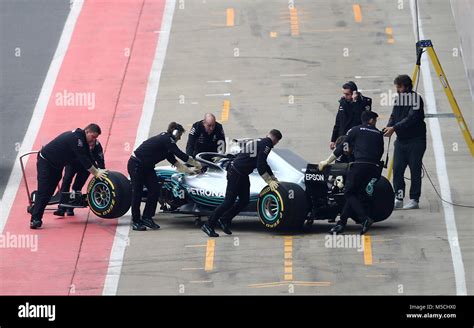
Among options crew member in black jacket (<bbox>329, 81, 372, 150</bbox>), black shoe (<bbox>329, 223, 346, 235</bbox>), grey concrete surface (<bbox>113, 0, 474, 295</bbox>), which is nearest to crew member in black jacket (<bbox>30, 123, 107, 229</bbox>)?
grey concrete surface (<bbox>113, 0, 474, 295</bbox>)

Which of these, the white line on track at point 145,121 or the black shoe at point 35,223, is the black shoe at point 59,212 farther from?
the white line on track at point 145,121

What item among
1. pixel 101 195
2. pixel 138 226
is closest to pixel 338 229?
pixel 138 226

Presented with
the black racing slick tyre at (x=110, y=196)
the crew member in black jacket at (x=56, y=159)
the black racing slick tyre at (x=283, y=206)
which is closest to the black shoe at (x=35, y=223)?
the crew member in black jacket at (x=56, y=159)

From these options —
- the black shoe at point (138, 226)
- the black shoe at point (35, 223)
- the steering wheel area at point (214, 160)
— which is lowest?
the black shoe at point (138, 226)

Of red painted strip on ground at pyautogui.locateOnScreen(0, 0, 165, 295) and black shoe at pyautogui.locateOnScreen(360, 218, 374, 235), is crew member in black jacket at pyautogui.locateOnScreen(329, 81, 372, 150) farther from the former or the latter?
red painted strip on ground at pyautogui.locateOnScreen(0, 0, 165, 295)

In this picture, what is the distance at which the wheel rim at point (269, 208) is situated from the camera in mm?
22469

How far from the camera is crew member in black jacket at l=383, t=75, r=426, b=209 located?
2411 cm

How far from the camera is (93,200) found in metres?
23.6

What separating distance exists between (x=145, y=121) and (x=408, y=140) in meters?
6.54

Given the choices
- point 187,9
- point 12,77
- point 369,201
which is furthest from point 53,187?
point 187,9

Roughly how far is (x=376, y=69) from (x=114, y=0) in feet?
26.6

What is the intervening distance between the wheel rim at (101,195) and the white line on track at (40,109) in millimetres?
1409

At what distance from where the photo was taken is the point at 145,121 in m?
29.1

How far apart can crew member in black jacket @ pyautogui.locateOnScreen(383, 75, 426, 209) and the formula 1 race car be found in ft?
4.54
